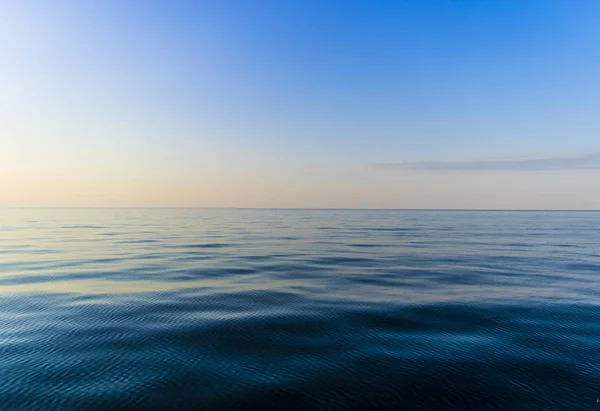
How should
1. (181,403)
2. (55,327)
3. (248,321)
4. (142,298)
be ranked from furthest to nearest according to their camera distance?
(142,298) < (248,321) < (55,327) < (181,403)

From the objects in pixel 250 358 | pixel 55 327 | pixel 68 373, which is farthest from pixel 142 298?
pixel 250 358

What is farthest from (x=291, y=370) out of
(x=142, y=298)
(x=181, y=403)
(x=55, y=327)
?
(x=142, y=298)

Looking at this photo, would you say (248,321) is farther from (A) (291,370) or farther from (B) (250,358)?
(A) (291,370)

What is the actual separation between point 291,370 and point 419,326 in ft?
23.0

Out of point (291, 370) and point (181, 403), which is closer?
point (181, 403)

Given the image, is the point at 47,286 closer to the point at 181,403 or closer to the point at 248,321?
the point at 248,321

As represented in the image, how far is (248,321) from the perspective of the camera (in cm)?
1566

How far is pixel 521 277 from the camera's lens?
2620 cm

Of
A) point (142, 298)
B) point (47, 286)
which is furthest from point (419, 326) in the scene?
point (47, 286)

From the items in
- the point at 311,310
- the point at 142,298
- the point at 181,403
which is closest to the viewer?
the point at 181,403

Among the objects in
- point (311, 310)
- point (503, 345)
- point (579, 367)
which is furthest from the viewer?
point (311, 310)

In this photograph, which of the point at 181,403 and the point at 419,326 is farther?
the point at 419,326

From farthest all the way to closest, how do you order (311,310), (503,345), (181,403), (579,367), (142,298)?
(142,298) < (311,310) < (503,345) < (579,367) < (181,403)

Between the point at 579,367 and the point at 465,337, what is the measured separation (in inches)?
141
